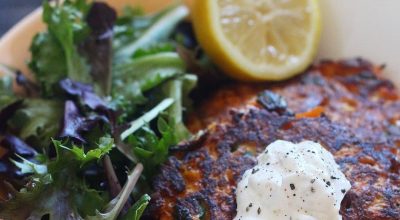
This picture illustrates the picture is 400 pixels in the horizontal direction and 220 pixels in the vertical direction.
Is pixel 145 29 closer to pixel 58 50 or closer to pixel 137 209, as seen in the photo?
pixel 58 50

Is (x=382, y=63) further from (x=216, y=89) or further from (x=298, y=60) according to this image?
(x=216, y=89)

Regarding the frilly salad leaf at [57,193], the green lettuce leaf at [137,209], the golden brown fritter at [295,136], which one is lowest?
the golden brown fritter at [295,136]

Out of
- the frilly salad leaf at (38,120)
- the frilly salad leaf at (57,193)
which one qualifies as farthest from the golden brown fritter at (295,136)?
the frilly salad leaf at (38,120)

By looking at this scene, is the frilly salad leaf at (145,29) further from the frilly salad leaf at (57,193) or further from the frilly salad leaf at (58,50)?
the frilly salad leaf at (57,193)

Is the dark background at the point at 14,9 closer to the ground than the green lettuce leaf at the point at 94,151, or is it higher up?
higher up

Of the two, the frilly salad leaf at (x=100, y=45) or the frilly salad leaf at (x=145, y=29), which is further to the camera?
the frilly salad leaf at (x=145, y=29)

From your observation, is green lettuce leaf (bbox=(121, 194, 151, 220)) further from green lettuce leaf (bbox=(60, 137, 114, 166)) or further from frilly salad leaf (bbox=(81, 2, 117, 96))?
frilly salad leaf (bbox=(81, 2, 117, 96))

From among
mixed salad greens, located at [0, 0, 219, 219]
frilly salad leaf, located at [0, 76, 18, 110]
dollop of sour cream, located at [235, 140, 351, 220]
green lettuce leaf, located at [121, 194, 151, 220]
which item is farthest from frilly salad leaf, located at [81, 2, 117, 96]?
dollop of sour cream, located at [235, 140, 351, 220]
